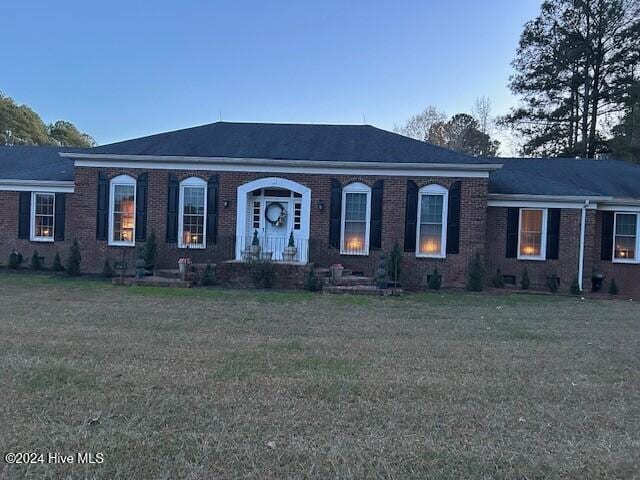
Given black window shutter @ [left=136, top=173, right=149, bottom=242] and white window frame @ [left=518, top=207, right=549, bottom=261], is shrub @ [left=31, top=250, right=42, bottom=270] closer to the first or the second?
black window shutter @ [left=136, top=173, right=149, bottom=242]

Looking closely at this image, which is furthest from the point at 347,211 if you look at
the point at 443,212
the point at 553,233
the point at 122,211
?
the point at 122,211

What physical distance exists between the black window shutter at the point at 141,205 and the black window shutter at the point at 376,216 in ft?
23.3

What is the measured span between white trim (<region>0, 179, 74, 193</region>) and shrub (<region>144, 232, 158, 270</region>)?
3922 millimetres

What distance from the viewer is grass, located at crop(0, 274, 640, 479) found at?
8.93ft

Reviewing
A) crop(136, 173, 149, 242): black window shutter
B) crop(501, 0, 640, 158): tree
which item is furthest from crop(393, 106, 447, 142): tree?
crop(136, 173, 149, 242): black window shutter

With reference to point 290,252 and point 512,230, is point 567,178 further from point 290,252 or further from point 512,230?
point 290,252

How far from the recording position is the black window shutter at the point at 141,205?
44.4 ft

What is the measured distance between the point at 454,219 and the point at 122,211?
409 inches

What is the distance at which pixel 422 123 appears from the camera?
38906 millimetres

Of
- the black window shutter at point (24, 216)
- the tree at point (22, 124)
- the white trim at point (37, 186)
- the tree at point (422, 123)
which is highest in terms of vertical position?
the tree at point (422, 123)

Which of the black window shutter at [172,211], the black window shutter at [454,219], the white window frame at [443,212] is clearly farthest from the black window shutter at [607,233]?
the black window shutter at [172,211]

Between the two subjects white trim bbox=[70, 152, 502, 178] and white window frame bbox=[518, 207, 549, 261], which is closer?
white trim bbox=[70, 152, 502, 178]

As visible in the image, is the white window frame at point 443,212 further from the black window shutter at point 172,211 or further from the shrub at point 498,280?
the black window shutter at point 172,211

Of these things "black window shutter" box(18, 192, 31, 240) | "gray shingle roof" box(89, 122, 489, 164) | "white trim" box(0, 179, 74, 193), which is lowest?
"black window shutter" box(18, 192, 31, 240)
